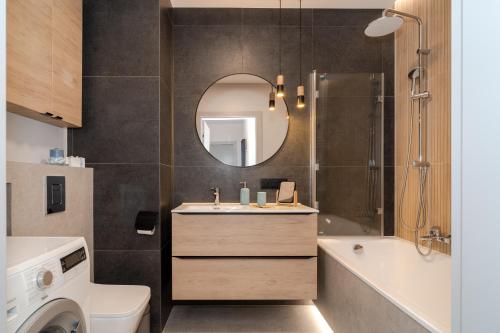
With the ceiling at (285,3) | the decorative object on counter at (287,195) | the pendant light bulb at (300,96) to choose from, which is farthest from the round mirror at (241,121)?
the ceiling at (285,3)

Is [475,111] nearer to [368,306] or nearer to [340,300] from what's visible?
[368,306]

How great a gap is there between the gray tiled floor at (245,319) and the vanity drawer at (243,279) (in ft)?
0.99

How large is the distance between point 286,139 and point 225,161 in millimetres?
584

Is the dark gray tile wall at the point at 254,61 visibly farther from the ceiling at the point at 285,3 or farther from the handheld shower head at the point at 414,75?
the handheld shower head at the point at 414,75

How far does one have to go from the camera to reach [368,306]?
1496 mm

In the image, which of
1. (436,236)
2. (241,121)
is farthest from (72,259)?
(436,236)

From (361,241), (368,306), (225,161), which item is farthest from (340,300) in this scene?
(225,161)

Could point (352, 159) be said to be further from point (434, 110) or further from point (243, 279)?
point (243, 279)

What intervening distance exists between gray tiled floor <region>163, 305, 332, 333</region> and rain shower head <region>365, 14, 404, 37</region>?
223 centimetres

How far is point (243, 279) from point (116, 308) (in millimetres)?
835

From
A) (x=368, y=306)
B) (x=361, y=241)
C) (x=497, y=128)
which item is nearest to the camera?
(x=497, y=128)

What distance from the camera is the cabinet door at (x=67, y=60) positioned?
1.60 metres

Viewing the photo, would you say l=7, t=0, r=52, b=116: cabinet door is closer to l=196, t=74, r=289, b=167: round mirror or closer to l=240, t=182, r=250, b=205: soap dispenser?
l=196, t=74, r=289, b=167: round mirror

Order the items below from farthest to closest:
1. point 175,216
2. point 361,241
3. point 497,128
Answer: point 361,241 → point 175,216 → point 497,128
